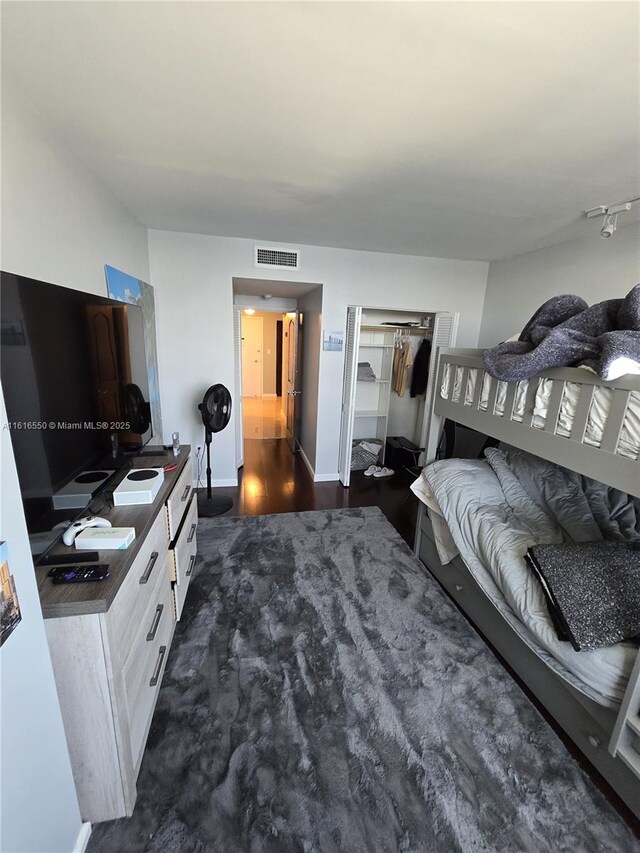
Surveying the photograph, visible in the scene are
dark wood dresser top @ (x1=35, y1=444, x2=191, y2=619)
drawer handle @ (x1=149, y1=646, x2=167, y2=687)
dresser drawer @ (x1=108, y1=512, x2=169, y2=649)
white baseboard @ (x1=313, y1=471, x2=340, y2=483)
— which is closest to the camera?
dark wood dresser top @ (x1=35, y1=444, x2=191, y2=619)

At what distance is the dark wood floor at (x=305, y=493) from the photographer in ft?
10.7

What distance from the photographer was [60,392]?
120 centimetres

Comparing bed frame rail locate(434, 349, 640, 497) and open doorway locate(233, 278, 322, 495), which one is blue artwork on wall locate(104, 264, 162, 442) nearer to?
open doorway locate(233, 278, 322, 495)

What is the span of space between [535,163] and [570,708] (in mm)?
2483

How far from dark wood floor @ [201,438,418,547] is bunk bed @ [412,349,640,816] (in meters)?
0.88

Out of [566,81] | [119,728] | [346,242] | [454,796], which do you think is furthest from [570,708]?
[346,242]

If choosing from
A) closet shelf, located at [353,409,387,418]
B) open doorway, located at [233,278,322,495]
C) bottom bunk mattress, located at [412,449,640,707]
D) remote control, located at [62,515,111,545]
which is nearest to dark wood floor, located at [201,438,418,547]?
open doorway, located at [233,278,322,495]

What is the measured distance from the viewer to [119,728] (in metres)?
1.05

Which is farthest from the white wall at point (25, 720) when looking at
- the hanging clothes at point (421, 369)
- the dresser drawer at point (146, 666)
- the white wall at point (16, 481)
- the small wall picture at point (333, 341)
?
the hanging clothes at point (421, 369)

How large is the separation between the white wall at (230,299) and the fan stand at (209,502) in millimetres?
305

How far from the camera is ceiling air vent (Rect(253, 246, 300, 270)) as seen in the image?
3.20 metres

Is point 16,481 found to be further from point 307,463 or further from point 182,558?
point 307,463

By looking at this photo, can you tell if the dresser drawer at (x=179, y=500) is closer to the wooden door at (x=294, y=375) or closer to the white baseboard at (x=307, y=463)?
the white baseboard at (x=307, y=463)

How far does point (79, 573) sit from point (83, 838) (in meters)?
0.83
